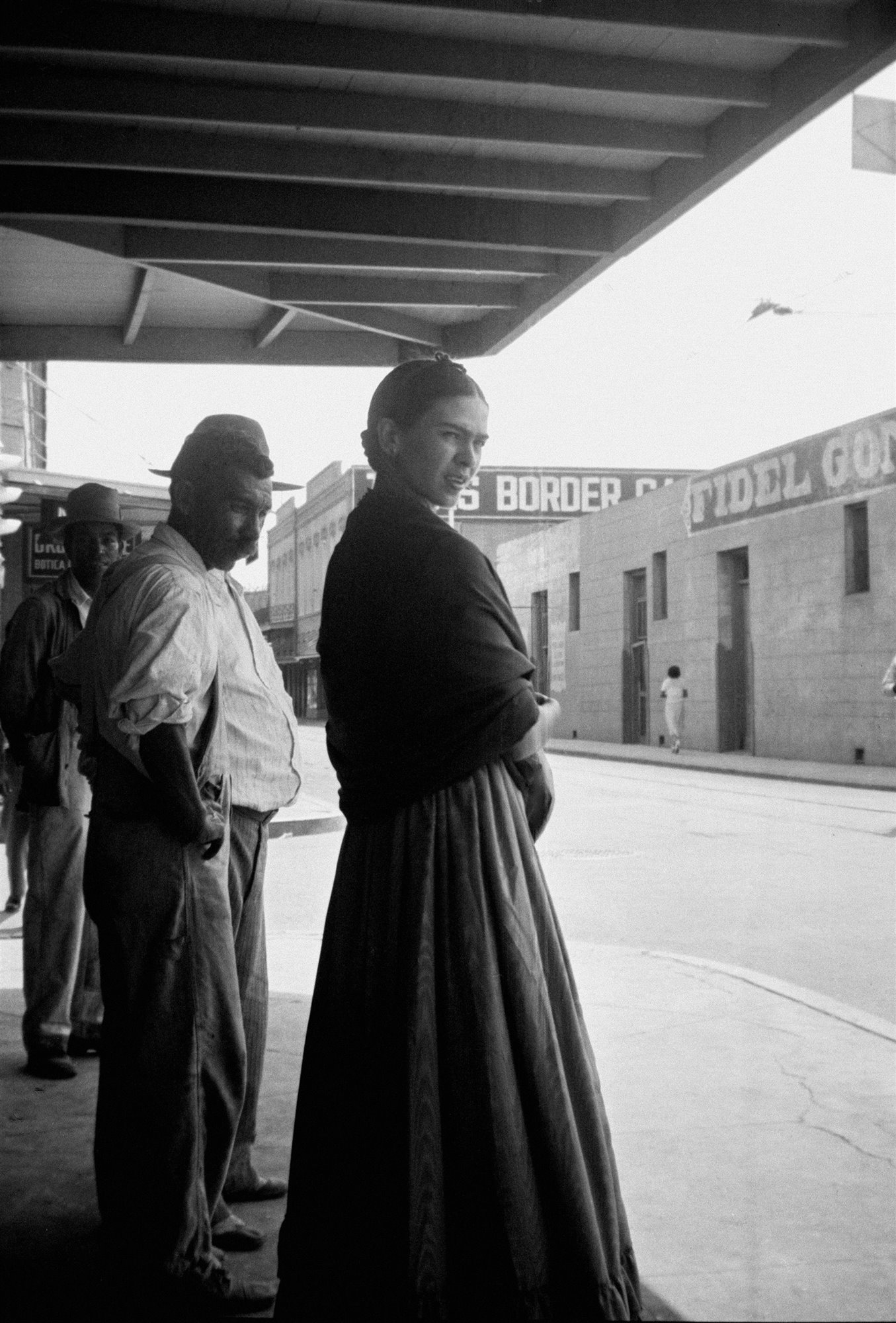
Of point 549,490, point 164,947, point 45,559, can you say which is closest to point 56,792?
point 164,947

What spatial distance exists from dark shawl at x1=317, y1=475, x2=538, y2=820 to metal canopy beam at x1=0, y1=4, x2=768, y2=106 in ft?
6.75

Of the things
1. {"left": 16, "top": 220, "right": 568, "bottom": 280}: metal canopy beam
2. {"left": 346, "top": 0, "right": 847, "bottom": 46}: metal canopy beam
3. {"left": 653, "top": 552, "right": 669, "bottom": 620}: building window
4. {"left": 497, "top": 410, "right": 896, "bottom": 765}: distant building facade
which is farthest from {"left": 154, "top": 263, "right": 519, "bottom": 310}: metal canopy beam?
{"left": 653, "top": 552, "right": 669, "bottom": 620}: building window

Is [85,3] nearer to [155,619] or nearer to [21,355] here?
[155,619]

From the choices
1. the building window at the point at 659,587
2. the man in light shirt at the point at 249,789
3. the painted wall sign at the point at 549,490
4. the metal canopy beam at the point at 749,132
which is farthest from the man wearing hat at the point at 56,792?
the painted wall sign at the point at 549,490

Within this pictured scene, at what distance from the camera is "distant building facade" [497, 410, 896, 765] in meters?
21.8

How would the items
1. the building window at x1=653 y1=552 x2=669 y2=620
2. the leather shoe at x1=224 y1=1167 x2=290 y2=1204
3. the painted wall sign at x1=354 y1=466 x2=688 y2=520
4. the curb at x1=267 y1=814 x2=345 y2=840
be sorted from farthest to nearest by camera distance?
1. the painted wall sign at x1=354 y1=466 x2=688 y2=520
2. the building window at x1=653 y1=552 x2=669 y2=620
3. the curb at x1=267 y1=814 x2=345 y2=840
4. the leather shoe at x1=224 y1=1167 x2=290 y2=1204

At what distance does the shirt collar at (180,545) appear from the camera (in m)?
2.96

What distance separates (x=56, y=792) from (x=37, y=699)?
33cm

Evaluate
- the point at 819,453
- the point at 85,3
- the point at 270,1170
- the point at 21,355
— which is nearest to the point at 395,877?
the point at 270,1170

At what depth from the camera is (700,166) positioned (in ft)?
14.8

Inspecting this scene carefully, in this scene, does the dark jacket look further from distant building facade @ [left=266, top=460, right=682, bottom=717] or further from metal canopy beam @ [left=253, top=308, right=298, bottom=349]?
distant building facade @ [left=266, top=460, right=682, bottom=717]

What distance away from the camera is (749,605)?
26234mm

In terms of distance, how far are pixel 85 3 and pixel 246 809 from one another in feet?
7.33

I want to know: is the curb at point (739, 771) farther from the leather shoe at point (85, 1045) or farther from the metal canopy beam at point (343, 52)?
the metal canopy beam at point (343, 52)
